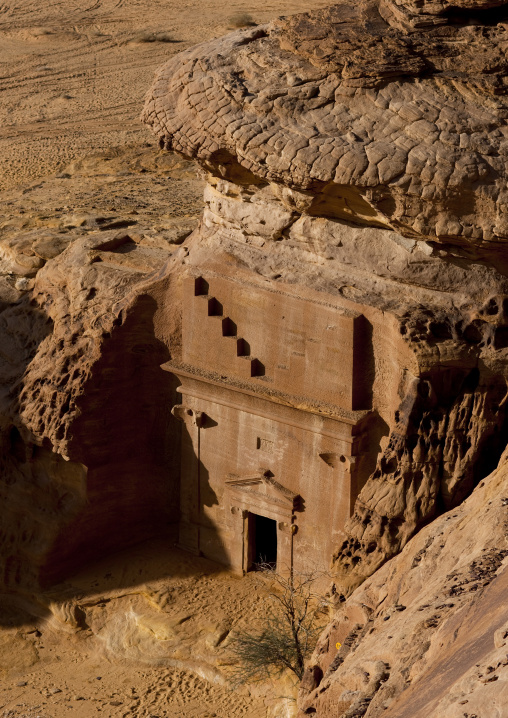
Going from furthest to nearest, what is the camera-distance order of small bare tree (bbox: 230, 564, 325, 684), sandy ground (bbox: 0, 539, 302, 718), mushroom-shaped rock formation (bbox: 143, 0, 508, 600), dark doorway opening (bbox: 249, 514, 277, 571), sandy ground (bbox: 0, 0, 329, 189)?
sandy ground (bbox: 0, 0, 329, 189), dark doorway opening (bbox: 249, 514, 277, 571), sandy ground (bbox: 0, 539, 302, 718), small bare tree (bbox: 230, 564, 325, 684), mushroom-shaped rock formation (bbox: 143, 0, 508, 600)

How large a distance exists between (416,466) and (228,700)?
12.3 ft

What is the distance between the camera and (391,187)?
13.1 m

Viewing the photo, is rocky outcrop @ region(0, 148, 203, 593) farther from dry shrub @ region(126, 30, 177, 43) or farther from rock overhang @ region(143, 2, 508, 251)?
dry shrub @ region(126, 30, 177, 43)

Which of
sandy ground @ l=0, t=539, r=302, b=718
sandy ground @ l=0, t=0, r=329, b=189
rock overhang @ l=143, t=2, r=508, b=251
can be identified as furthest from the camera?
sandy ground @ l=0, t=0, r=329, b=189

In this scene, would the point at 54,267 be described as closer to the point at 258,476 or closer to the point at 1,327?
the point at 1,327

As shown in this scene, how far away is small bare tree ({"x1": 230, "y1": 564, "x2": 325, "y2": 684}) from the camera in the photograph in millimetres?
14609

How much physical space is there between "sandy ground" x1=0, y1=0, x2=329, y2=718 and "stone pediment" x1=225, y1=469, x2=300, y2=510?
4.17 ft

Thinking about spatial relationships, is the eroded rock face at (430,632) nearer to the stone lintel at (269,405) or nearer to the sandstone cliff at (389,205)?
the sandstone cliff at (389,205)

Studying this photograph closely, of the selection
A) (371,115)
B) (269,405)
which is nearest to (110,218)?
(269,405)

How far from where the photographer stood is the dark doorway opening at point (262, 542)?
16359 millimetres

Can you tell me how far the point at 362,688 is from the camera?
10.2 meters

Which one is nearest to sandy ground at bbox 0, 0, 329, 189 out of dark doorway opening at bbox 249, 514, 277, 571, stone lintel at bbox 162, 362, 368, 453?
stone lintel at bbox 162, 362, 368, 453

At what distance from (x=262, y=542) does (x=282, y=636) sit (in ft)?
7.43

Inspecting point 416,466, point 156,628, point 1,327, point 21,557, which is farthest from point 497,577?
point 1,327
